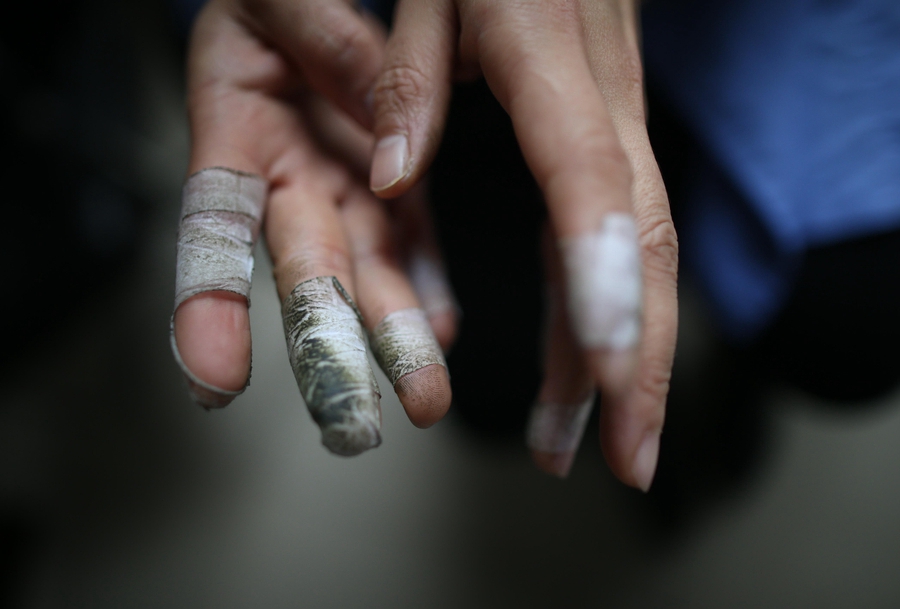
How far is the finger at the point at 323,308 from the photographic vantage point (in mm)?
528

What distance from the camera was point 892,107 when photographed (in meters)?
0.86

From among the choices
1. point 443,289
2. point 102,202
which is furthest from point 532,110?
point 102,202

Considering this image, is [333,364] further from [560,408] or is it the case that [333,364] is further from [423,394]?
[560,408]

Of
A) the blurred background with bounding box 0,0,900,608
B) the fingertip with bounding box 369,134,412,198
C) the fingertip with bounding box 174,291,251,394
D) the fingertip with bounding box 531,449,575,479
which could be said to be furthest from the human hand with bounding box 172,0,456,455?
the blurred background with bounding box 0,0,900,608

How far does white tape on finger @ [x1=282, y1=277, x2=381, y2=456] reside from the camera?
523mm

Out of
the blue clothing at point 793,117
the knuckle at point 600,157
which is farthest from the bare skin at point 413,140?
the blue clothing at point 793,117

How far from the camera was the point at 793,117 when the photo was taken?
87 cm

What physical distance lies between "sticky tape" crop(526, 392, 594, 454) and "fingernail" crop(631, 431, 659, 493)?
0.44 feet

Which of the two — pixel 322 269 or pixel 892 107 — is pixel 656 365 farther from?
pixel 892 107

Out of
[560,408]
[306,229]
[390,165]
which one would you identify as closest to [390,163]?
[390,165]

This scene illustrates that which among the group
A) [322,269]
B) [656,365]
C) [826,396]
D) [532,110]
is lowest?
[826,396]

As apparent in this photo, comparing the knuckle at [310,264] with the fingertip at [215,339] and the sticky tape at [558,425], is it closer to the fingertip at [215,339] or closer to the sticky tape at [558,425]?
the fingertip at [215,339]

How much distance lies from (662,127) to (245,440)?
1169mm

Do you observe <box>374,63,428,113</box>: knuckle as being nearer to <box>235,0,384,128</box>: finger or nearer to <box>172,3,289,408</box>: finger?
<box>235,0,384,128</box>: finger
